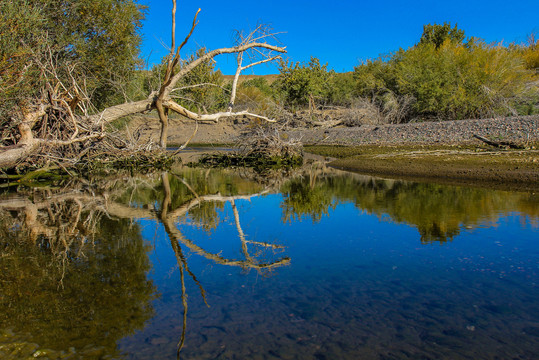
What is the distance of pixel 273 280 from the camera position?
13.9ft

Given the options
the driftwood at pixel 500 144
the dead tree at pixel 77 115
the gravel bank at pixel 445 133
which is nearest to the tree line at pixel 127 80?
the dead tree at pixel 77 115

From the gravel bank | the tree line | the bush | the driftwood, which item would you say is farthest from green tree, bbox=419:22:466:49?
the driftwood

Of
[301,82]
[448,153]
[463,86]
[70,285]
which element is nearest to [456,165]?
[448,153]

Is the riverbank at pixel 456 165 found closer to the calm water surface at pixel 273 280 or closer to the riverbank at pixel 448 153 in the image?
the riverbank at pixel 448 153

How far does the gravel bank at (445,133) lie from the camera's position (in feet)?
49.8

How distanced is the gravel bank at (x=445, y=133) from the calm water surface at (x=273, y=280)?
329 inches

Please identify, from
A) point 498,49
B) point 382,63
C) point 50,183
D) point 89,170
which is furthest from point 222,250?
point 382,63

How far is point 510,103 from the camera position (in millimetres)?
21844

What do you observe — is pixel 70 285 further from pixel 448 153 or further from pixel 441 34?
pixel 441 34

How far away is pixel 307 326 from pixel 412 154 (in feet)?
41.6

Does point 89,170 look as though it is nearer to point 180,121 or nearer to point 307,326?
point 307,326

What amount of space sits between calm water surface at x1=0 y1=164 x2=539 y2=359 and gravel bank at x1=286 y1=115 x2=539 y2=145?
27.4 ft

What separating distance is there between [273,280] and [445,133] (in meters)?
15.5

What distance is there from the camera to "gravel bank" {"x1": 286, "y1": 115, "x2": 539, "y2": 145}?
15172 mm
